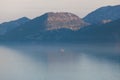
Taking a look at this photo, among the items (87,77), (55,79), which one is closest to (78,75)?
(87,77)

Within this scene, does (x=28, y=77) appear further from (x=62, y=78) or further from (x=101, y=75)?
(x=101, y=75)

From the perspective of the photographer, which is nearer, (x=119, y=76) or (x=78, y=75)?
(x=119, y=76)

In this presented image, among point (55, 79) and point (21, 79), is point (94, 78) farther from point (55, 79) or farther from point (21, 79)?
point (21, 79)

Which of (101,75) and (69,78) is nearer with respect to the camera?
(69,78)

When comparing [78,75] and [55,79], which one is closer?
[55,79]

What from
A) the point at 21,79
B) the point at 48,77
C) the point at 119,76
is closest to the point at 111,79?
the point at 119,76

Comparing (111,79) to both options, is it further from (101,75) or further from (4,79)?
(4,79)

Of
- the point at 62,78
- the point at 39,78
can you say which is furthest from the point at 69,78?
the point at 39,78
